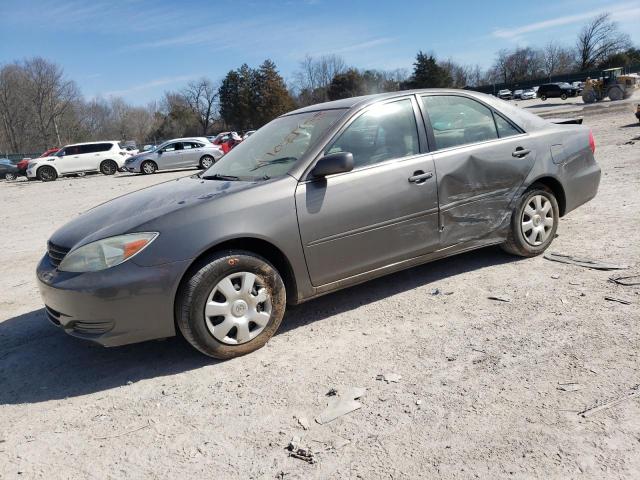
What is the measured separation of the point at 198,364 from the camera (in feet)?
11.3

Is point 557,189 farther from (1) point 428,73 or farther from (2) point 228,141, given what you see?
(1) point 428,73

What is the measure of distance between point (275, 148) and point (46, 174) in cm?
2546

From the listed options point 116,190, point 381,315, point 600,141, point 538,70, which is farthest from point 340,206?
point 538,70

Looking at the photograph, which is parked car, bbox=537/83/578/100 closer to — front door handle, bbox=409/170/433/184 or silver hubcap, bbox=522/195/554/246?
silver hubcap, bbox=522/195/554/246

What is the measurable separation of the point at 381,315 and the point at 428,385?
107cm

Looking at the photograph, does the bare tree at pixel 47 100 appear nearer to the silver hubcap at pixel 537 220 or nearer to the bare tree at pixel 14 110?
the bare tree at pixel 14 110

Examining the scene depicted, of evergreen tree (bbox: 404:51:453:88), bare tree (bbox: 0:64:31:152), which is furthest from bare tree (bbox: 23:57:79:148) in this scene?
evergreen tree (bbox: 404:51:453:88)

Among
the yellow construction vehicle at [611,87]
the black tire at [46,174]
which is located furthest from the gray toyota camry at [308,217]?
the yellow construction vehicle at [611,87]

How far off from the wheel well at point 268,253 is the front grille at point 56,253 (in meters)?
0.91

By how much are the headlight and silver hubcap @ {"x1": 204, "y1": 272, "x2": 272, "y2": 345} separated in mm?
542

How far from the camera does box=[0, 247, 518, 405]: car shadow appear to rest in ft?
10.8

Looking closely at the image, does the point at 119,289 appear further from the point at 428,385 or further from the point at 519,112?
the point at 519,112

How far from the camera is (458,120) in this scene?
445 cm

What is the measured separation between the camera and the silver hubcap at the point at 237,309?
3303 millimetres
